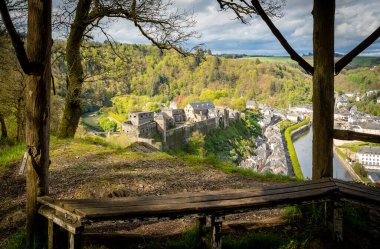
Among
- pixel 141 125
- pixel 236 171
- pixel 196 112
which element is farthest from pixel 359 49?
pixel 196 112

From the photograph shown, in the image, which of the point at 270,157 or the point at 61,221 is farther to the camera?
the point at 270,157

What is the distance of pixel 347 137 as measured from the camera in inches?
146

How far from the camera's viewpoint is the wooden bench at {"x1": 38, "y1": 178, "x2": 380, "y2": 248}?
2535 millimetres

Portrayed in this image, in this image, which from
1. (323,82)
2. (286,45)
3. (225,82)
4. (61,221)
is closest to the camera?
(61,221)

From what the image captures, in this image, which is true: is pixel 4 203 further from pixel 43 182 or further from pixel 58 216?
pixel 58 216

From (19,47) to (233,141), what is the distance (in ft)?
218

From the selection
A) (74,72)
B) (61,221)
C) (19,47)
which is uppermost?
(74,72)

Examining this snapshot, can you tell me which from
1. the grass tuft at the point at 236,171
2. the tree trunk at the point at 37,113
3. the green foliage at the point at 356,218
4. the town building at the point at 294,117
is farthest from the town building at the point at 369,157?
the town building at the point at 294,117

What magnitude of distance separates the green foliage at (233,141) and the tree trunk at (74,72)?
41.5 metres

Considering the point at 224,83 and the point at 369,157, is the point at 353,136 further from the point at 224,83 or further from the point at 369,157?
the point at 224,83

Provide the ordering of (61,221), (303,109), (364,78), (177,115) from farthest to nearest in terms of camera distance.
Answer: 1. (303,109)
2. (364,78)
3. (177,115)
4. (61,221)

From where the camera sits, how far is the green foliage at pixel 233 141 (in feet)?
193

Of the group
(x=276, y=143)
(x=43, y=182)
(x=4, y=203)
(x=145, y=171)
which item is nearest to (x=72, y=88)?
(x=145, y=171)

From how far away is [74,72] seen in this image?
10.6 meters
